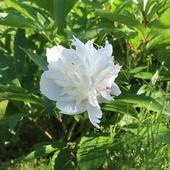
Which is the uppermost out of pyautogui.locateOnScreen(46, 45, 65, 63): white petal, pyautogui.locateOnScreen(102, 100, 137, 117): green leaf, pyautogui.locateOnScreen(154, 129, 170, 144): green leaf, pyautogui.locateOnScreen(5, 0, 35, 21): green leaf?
pyautogui.locateOnScreen(5, 0, 35, 21): green leaf

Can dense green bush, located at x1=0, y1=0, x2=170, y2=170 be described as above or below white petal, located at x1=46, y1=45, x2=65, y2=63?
below

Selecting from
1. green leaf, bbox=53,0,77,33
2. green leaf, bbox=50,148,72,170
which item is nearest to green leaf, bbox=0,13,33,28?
green leaf, bbox=53,0,77,33

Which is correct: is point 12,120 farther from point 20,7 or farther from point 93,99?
point 93,99

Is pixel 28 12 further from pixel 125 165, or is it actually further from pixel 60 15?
pixel 125 165

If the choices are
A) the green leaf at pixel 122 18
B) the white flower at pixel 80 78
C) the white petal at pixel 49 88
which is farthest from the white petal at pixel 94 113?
the green leaf at pixel 122 18

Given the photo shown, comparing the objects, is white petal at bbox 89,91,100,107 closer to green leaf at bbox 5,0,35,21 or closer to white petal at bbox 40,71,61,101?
white petal at bbox 40,71,61,101

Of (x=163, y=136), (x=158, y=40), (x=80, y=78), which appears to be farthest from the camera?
(x=158, y=40)

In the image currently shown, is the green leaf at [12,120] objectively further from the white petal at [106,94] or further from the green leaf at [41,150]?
the white petal at [106,94]

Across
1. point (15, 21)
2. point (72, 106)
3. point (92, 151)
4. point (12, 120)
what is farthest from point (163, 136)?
point (15, 21)
